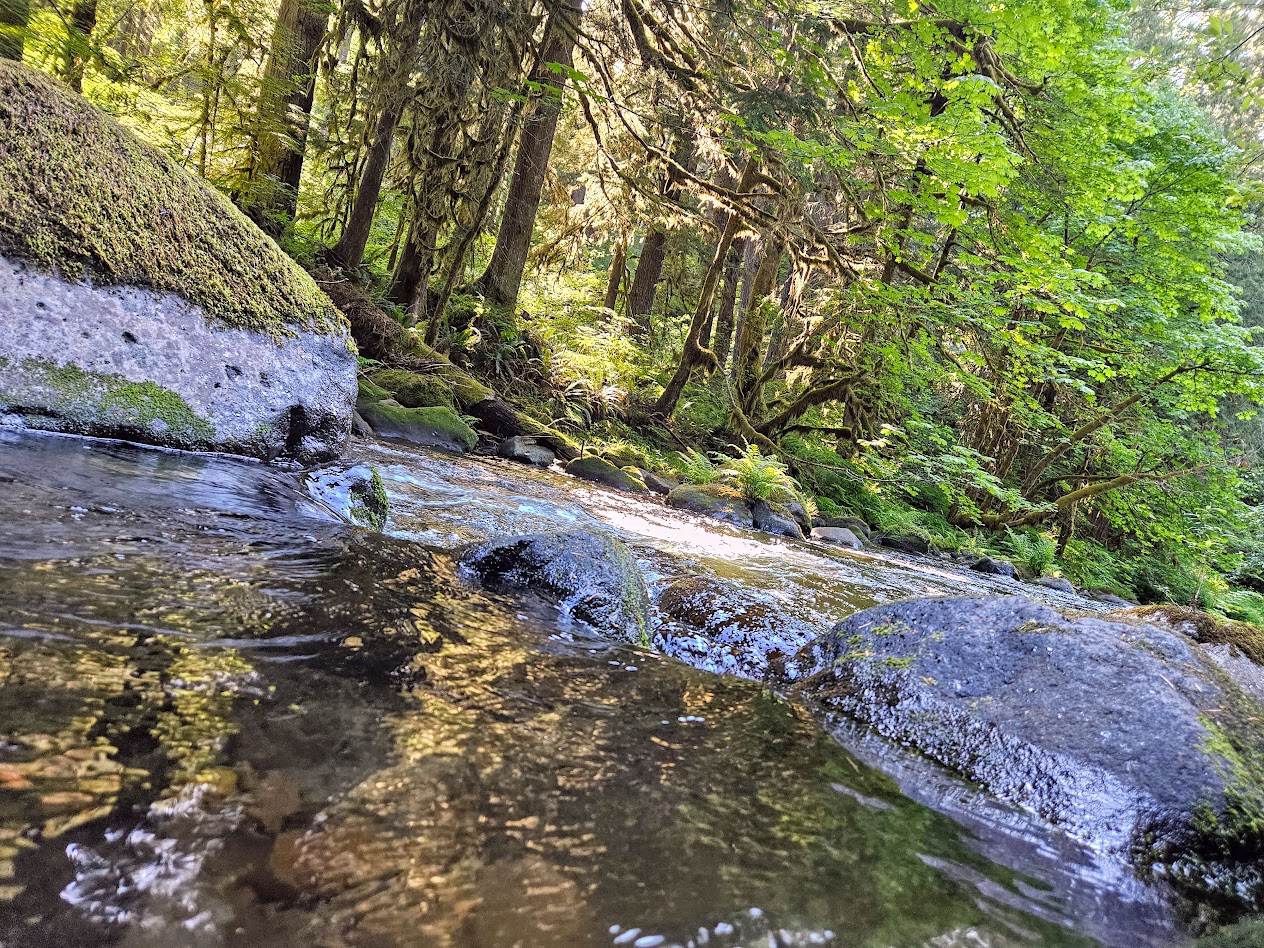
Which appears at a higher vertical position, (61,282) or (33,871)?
(61,282)

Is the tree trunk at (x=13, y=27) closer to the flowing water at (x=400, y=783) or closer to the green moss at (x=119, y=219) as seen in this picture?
the green moss at (x=119, y=219)

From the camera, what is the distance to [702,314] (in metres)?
12.4

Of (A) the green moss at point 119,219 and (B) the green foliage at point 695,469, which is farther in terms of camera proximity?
(B) the green foliage at point 695,469

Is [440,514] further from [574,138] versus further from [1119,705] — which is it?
[574,138]

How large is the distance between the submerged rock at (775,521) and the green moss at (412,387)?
4409 mm

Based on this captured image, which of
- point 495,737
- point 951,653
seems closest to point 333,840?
point 495,737

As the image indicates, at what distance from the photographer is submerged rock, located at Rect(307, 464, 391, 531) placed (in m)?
3.96

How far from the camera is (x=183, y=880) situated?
1078mm

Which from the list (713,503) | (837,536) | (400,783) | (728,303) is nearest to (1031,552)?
(837,536)

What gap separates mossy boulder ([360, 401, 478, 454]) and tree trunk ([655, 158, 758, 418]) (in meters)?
5.25

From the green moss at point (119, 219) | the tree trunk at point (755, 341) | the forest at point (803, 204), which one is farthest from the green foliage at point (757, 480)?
the green moss at point (119, 219)

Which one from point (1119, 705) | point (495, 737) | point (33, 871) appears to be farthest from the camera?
point (1119, 705)

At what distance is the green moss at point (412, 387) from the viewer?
9.19 m

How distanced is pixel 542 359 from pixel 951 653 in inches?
409
